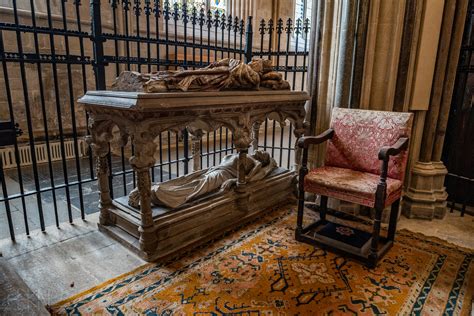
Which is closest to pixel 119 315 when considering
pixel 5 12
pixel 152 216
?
pixel 152 216

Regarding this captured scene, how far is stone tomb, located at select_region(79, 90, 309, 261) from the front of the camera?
2.16 metres

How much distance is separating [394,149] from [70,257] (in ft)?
7.82

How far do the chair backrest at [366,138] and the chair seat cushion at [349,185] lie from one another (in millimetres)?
97

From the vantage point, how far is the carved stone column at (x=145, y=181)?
2164mm

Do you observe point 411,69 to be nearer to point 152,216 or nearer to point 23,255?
point 152,216

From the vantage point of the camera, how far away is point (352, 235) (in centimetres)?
286

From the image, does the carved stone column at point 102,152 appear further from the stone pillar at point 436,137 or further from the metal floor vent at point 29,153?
the stone pillar at point 436,137

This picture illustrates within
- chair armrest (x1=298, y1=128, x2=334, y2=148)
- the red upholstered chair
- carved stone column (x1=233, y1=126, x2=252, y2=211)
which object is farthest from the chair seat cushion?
carved stone column (x1=233, y1=126, x2=252, y2=211)

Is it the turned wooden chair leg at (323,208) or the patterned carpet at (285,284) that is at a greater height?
the turned wooden chair leg at (323,208)

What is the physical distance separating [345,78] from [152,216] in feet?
7.01

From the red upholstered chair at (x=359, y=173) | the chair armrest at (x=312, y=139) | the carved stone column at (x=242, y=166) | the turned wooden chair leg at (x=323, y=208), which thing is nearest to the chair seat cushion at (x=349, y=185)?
the red upholstered chair at (x=359, y=173)

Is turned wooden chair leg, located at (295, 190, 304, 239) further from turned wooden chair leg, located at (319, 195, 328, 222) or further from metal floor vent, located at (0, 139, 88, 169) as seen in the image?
metal floor vent, located at (0, 139, 88, 169)

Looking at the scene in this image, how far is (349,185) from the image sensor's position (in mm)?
2410

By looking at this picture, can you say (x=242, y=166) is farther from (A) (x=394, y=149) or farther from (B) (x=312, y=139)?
(A) (x=394, y=149)
